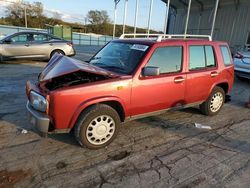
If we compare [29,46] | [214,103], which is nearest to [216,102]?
[214,103]

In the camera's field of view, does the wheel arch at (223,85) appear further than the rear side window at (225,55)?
No

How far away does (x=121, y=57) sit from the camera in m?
4.01

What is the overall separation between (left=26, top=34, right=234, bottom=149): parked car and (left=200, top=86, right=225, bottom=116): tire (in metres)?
0.20

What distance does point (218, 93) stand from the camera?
512 centimetres

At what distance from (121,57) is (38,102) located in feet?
5.39

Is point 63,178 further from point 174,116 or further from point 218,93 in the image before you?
point 218,93

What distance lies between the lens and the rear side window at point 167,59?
3826mm

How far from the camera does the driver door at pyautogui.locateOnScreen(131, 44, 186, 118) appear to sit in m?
3.69

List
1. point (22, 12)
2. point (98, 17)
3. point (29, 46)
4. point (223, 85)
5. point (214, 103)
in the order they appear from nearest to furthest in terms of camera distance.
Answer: point (214, 103) → point (223, 85) → point (29, 46) → point (22, 12) → point (98, 17)

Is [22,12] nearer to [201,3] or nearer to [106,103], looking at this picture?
[201,3]

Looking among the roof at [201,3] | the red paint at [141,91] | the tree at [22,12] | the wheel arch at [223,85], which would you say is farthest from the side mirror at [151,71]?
the tree at [22,12]

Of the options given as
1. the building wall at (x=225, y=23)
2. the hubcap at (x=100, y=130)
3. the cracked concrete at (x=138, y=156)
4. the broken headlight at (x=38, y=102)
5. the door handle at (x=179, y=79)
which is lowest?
the cracked concrete at (x=138, y=156)

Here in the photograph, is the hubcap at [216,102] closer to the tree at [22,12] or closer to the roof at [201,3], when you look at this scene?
the roof at [201,3]

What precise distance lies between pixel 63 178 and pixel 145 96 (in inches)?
70.8
